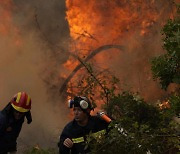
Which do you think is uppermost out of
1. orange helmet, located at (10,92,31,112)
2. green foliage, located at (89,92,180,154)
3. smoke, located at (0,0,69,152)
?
smoke, located at (0,0,69,152)

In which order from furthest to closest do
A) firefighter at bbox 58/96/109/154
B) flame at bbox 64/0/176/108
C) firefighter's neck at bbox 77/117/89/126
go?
flame at bbox 64/0/176/108 → firefighter's neck at bbox 77/117/89/126 → firefighter at bbox 58/96/109/154

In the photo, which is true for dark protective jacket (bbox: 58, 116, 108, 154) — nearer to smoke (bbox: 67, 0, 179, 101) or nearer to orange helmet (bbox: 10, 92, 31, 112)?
orange helmet (bbox: 10, 92, 31, 112)

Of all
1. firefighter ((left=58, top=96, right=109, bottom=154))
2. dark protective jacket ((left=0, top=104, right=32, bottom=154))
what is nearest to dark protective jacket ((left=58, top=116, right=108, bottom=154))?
firefighter ((left=58, top=96, right=109, bottom=154))

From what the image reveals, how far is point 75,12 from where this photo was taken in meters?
15.2

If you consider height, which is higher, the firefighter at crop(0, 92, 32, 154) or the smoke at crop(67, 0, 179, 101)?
the smoke at crop(67, 0, 179, 101)

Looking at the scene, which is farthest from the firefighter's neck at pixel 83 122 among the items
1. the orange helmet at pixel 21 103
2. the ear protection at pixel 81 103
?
the orange helmet at pixel 21 103

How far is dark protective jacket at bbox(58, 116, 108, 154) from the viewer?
443 cm

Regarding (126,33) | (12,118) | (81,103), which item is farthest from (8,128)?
(126,33)

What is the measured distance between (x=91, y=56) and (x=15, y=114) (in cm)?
975

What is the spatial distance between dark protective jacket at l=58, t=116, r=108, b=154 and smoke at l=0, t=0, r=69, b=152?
10011 millimetres

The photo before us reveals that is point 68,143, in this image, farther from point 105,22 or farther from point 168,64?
point 105,22

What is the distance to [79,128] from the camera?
4543 mm

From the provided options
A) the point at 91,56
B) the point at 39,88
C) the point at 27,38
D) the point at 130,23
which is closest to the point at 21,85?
the point at 39,88

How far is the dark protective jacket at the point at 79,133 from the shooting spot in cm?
443
